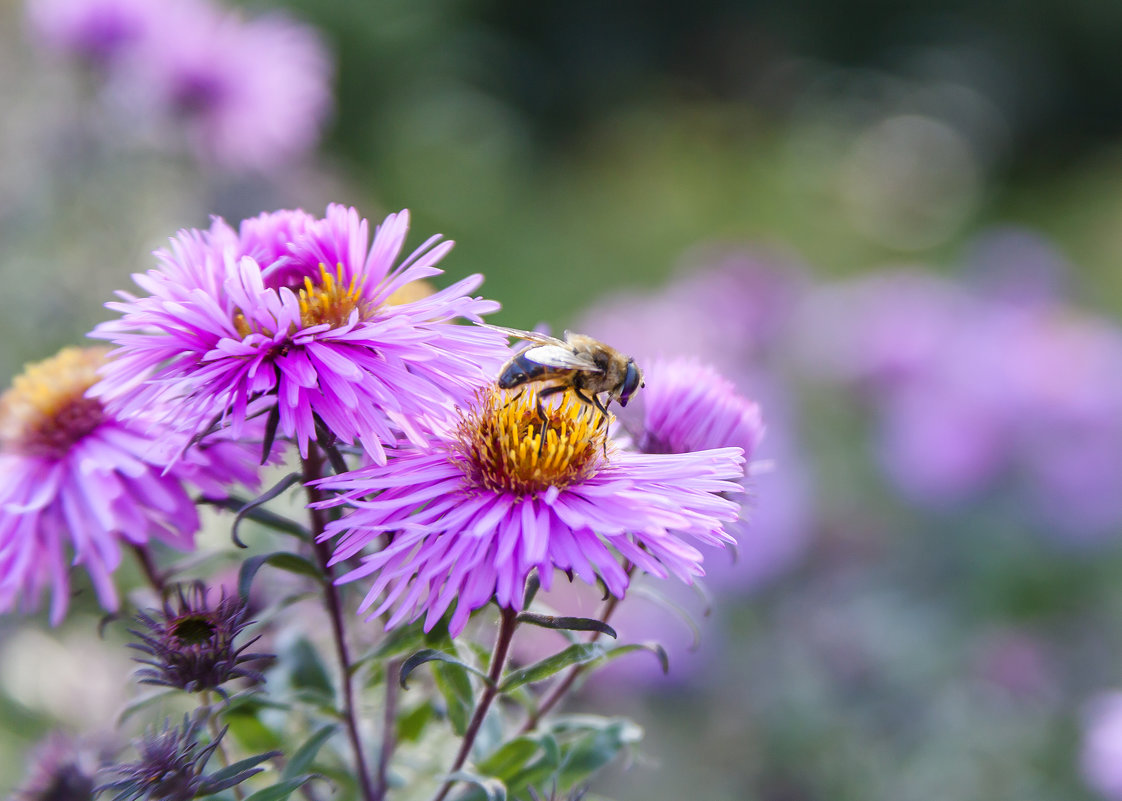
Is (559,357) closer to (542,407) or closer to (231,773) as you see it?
(542,407)

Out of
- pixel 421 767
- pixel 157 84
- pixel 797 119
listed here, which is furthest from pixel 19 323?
pixel 797 119

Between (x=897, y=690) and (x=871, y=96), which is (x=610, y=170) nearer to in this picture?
(x=871, y=96)

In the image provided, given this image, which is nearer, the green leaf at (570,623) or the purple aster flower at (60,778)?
the green leaf at (570,623)

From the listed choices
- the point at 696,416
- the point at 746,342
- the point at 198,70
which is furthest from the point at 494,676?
the point at 746,342

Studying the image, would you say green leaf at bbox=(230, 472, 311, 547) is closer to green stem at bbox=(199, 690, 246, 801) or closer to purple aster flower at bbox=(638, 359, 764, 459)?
green stem at bbox=(199, 690, 246, 801)

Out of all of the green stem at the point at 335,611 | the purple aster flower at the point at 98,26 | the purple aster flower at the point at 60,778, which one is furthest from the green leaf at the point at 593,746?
the purple aster flower at the point at 98,26

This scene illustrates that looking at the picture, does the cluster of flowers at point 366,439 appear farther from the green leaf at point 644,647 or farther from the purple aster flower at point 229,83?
the purple aster flower at point 229,83

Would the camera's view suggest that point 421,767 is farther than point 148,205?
No
